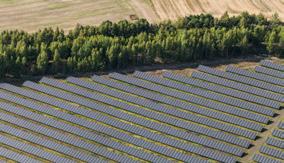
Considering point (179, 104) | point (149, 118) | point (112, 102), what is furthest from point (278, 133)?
point (112, 102)

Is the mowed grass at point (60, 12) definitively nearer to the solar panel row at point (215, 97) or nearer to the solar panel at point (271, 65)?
the solar panel row at point (215, 97)

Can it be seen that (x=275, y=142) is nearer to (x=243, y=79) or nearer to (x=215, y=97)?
(x=215, y=97)

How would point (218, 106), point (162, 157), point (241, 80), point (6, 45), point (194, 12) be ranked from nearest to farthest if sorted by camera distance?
1. point (162, 157)
2. point (218, 106)
3. point (241, 80)
4. point (6, 45)
5. point (194, 12)

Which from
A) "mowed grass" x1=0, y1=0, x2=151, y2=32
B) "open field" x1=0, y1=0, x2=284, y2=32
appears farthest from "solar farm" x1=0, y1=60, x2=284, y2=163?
"open field" x1=0, y1=0, x2=284, y2=32

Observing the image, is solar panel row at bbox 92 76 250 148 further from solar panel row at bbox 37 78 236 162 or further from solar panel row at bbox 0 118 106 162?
solar panel row at bbox 0 118 106 162

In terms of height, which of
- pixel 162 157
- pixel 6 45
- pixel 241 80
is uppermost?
pixel 6 45

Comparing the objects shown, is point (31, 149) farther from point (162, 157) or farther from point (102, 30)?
point (102, 30)

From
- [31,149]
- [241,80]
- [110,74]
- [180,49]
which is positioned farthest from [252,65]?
[31,149]
